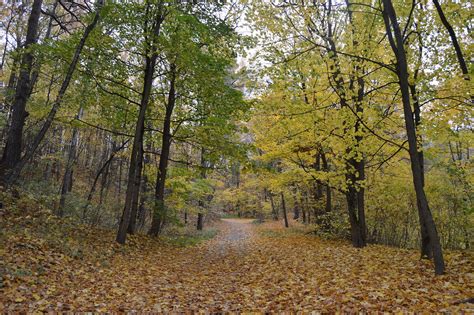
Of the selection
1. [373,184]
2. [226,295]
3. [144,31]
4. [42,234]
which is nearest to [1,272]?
[42,234]

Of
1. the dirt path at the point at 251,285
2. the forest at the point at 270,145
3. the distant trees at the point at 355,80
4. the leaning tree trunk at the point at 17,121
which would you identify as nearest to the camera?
the dirt path at the point at 251,285

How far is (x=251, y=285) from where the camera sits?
702 centimetres

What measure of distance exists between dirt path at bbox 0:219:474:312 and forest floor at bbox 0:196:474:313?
0.6 inches

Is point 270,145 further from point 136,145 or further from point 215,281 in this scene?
point 215,281

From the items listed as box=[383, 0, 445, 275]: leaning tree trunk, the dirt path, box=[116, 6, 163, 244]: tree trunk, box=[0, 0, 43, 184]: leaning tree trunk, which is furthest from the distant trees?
box=[0, 0, 43, 184]: leaning tree trunk

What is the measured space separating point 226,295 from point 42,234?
5166mm

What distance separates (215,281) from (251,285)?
1.12 meters

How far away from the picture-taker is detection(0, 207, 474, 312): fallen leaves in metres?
4.89

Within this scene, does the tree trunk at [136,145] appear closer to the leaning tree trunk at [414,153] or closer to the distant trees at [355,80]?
the distant trees at [355,80]

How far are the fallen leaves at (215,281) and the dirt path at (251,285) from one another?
0.02 m

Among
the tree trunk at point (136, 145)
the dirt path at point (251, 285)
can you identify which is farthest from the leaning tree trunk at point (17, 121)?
the dirt path at point (251, 285)

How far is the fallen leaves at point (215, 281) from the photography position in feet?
16.0

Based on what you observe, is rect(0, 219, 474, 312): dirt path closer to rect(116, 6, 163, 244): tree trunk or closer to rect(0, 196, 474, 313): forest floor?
rect(0, 196, 474, 313): forest floor

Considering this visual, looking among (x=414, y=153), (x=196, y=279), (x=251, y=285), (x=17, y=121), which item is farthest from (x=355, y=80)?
(x=17, y=121)
